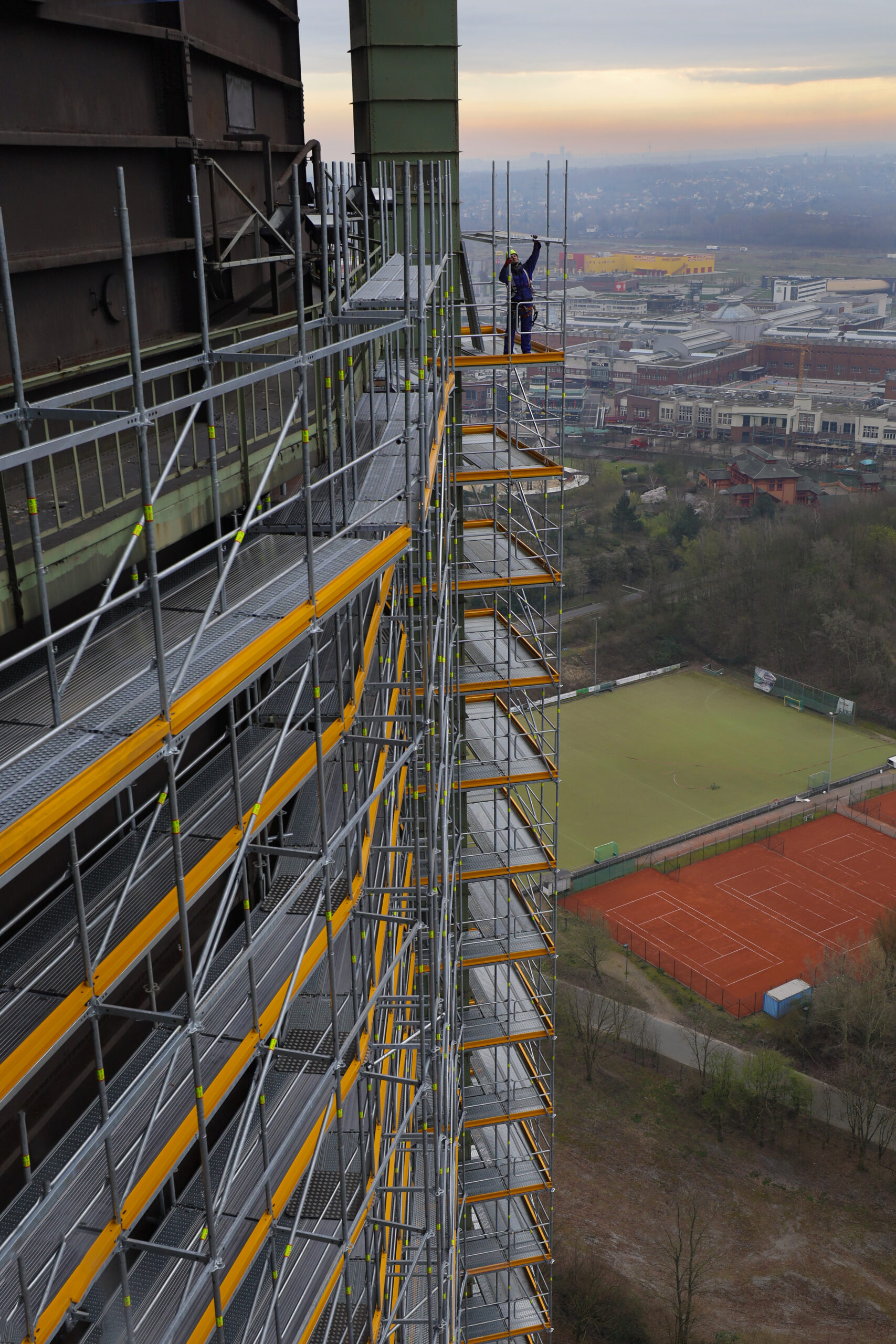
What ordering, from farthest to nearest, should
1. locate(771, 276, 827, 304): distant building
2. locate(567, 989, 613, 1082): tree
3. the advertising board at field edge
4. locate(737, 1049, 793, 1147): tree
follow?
locate(771, 276, 827, 304): distant building < the advertising board at field edge < locate(567, 989, 613, 1082): tree < locate(737, 1049, 793, 1147): tree

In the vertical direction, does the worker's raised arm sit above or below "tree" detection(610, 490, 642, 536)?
above

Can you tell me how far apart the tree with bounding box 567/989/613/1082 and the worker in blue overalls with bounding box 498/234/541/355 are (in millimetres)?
18867

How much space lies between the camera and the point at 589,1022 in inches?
1101

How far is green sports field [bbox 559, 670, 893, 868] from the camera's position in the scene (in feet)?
136

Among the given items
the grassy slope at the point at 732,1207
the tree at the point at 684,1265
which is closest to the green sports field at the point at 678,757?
the grassy slope at the point at 732,1207

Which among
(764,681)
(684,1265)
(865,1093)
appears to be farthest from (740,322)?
(684,1265)

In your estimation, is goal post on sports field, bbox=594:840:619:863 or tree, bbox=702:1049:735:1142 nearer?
tree, bbox=702:1049:735:1142

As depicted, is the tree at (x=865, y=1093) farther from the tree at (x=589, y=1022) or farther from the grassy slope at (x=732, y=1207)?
the tree at (x=589, y=1022)

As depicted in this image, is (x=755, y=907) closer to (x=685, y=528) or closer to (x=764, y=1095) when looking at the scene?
(x=764, y=1095)

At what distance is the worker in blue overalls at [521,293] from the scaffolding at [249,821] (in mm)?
347

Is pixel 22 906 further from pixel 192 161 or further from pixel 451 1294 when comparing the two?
pixel 451 1294

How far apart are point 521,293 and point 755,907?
88.4 ft

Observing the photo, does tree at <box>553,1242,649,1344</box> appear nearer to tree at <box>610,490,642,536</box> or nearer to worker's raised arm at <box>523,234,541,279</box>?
worker's raised arm at <box>523,234,541,279</box>

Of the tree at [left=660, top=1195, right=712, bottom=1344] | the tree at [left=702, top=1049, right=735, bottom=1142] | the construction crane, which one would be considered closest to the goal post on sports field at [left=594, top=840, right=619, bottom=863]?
the tree at [left=702, top=1049, right=735, bottom=1142]
